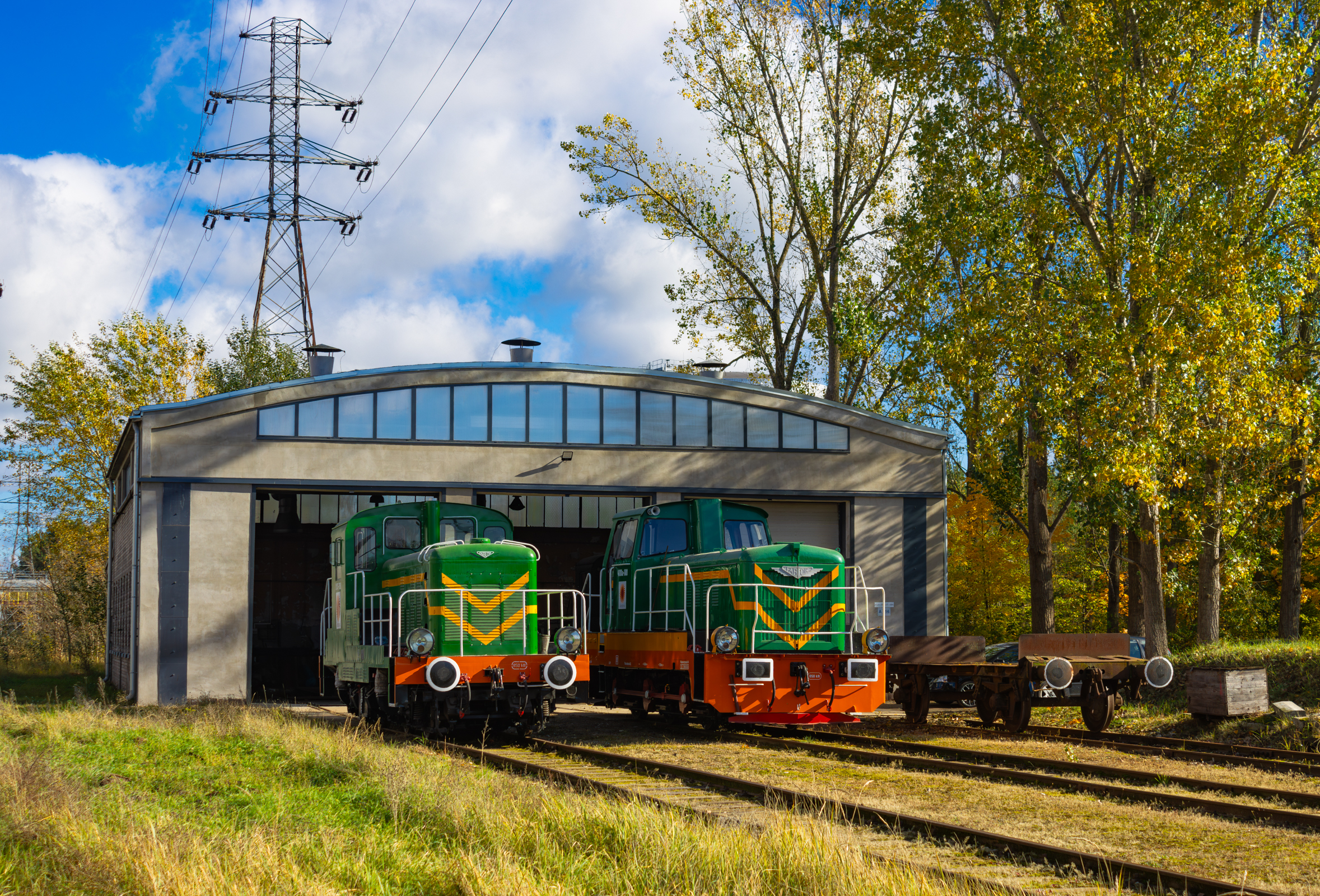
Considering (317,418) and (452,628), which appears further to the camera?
(317,418)

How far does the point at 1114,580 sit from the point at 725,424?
21.0 m

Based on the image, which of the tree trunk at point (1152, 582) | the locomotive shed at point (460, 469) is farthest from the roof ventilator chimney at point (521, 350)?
the tree trunk at point (1152, 582)

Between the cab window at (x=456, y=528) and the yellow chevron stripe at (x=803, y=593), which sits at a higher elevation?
the cab window at (x=456, y=528)

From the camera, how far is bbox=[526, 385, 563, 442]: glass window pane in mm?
24594

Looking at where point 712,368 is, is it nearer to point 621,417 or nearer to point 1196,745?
point 621,417

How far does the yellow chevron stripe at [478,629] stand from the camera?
15.0 meters

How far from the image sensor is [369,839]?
26.5 ft

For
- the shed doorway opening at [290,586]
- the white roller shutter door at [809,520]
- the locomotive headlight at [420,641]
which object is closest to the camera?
the locomotive headlight at [420,641]

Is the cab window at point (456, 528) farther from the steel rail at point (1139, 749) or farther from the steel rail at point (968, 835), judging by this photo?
the steel rail at point (1139, 749)

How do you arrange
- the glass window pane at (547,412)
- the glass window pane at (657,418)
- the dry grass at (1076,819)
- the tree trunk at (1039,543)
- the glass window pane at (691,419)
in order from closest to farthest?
1. the dry grass at (1076,819)
2. the glass window pane at (547,412)
3. the glass window pane at (657,418)
4. the glass window pane at (691,419)
5. the tree trunk at (1039,543)

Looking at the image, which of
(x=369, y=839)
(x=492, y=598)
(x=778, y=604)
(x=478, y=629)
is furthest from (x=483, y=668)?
(x=369, y=839)

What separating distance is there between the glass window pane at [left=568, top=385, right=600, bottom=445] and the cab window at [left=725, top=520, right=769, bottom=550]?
330 inches

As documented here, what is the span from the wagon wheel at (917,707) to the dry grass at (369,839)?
26.6 feet

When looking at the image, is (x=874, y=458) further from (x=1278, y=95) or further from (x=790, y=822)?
(x=790, y=822)
